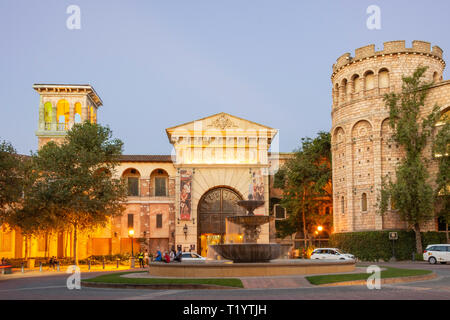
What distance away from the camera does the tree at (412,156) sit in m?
42.4

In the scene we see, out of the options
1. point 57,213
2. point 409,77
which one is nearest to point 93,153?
point 57,213

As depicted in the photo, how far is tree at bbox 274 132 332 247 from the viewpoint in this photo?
5556 cm

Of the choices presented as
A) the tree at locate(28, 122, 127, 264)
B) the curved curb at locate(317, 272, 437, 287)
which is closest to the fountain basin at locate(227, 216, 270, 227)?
the curved curb at locate(317, 272, 437, 287)

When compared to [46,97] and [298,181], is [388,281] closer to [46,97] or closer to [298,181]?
[298,181]

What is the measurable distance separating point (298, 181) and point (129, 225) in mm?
20162

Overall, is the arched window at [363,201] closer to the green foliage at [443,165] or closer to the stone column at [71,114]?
the green foliage at [443,165]

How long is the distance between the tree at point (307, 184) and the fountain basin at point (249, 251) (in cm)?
3120

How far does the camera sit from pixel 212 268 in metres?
21.6

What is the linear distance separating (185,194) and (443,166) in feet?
85.4

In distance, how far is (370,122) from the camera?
155 ft

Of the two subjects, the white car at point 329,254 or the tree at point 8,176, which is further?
the white car at point 329,254

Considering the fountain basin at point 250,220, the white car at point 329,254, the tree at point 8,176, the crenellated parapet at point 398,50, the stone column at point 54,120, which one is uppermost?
the crenellated parapet at point 398,50

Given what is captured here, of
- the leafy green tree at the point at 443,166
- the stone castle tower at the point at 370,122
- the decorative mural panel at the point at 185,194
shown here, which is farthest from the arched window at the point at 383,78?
the decorative mural panel at the point at 185,194

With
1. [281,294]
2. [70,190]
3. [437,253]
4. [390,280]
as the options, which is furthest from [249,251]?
[70,190]
